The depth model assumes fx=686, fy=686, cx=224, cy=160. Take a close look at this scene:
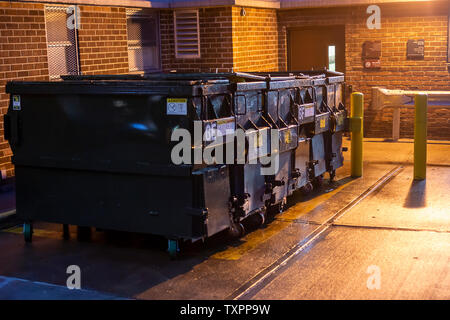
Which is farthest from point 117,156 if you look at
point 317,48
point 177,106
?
point 317,48

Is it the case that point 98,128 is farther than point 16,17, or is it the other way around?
point 16,17

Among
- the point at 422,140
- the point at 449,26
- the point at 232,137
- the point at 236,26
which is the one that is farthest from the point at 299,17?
the point at 232,137

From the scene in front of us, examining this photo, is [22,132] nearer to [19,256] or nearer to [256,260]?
[19,256]

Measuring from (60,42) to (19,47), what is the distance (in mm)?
1123

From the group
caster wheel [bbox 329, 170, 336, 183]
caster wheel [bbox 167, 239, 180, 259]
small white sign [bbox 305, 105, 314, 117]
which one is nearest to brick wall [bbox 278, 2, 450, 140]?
caster wheel [bbox 329, 170, 336, 183]

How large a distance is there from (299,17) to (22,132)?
958cm

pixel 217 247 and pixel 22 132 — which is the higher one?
pixel 22 132

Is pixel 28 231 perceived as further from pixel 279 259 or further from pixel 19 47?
pixel 19 47

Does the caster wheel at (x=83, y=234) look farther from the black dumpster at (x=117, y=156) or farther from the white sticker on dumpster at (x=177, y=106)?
Answer: the white sticker on dumpster at (x=177, y=106)

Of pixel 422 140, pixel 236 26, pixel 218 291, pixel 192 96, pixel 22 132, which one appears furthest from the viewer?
pixel 236 26

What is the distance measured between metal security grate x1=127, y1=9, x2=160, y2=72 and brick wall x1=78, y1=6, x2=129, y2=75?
0.50 meters

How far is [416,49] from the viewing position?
1477 centimetres

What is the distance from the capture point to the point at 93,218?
7316 millimetres

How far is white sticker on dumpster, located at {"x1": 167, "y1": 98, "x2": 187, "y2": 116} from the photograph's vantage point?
6.58m
